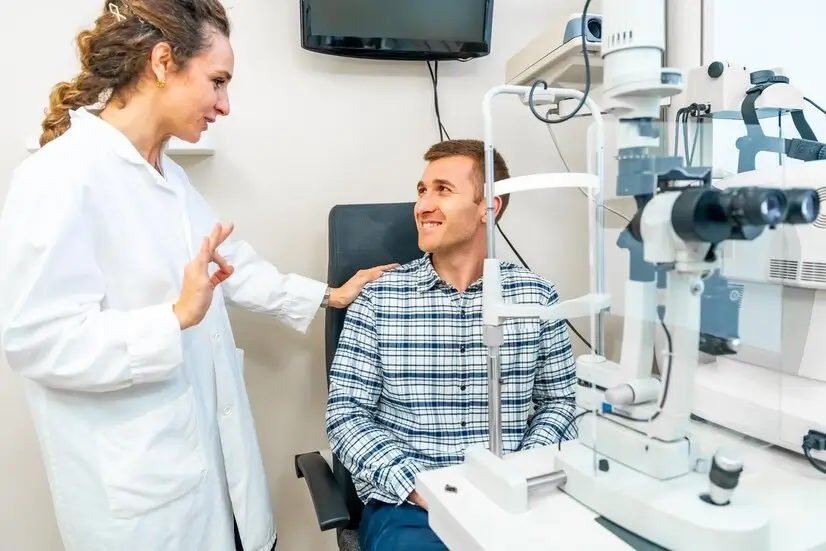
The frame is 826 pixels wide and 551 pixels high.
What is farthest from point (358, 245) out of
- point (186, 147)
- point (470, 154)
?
point (186, 147)

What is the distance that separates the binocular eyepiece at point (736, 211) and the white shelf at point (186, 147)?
123 cm

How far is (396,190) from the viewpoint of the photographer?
5.84ft

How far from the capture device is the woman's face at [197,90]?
1115 mm

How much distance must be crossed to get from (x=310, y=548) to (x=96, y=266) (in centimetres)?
121

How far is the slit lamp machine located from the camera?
28.3 inches

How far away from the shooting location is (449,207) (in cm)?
137

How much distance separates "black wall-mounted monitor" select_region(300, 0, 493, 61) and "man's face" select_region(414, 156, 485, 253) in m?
0.44

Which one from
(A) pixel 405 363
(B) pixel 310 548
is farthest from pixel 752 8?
(B) pixel 310 548

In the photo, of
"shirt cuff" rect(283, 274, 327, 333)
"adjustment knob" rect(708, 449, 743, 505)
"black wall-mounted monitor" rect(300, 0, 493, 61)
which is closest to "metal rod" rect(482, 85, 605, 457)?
"adjustment knob" rect(708, 449, 743, 505)

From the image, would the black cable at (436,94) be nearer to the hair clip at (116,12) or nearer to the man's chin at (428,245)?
the man's chin at (428,245)

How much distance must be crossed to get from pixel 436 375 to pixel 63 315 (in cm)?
76

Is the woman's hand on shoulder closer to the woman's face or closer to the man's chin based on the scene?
the man's chin

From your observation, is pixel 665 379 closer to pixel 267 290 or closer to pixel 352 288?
pixel 352 288

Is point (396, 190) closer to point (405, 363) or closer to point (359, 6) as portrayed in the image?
point (359, 6)
